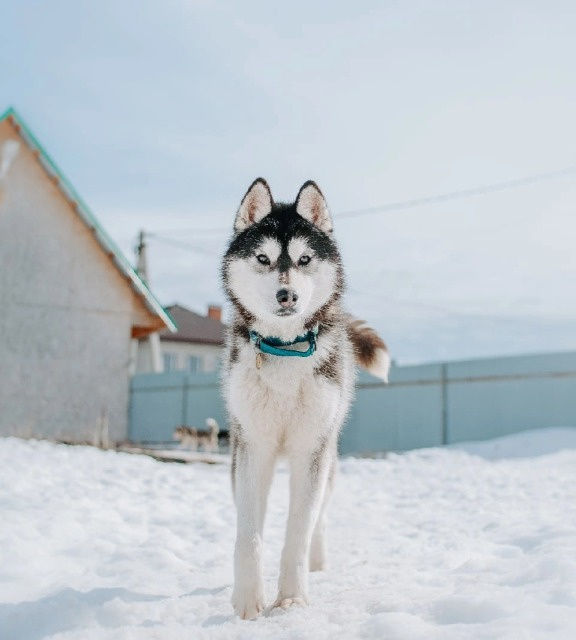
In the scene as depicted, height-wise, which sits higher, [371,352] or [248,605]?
[371,352]

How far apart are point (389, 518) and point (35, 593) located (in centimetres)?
362

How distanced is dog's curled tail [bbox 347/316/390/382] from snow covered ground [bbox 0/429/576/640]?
1.28 metres

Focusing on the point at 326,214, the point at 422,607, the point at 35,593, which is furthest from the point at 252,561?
the point at 326,214

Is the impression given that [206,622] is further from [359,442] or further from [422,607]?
[359,442]

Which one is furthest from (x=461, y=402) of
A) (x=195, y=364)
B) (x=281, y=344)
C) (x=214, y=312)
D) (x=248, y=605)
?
(x=214, y=312)

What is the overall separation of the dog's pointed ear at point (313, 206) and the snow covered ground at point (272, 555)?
1.93m

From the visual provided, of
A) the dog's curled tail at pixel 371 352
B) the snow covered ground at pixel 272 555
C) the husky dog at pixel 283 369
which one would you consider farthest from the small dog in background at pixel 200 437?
the husky dog at pixel 283 369

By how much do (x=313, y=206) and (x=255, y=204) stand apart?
31cm

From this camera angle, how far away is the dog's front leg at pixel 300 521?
3480mm

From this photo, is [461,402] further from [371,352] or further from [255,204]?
[255,204]

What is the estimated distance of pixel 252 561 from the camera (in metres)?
3.46

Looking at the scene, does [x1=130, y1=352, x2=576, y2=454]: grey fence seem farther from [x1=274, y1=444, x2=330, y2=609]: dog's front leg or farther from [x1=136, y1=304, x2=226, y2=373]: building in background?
[x1=136, y1=304, x2=226, y2=373]: building in background

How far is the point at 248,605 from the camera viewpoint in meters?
3.40

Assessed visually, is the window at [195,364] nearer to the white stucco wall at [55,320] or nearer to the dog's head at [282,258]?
the white stucco wall at [55,320]
